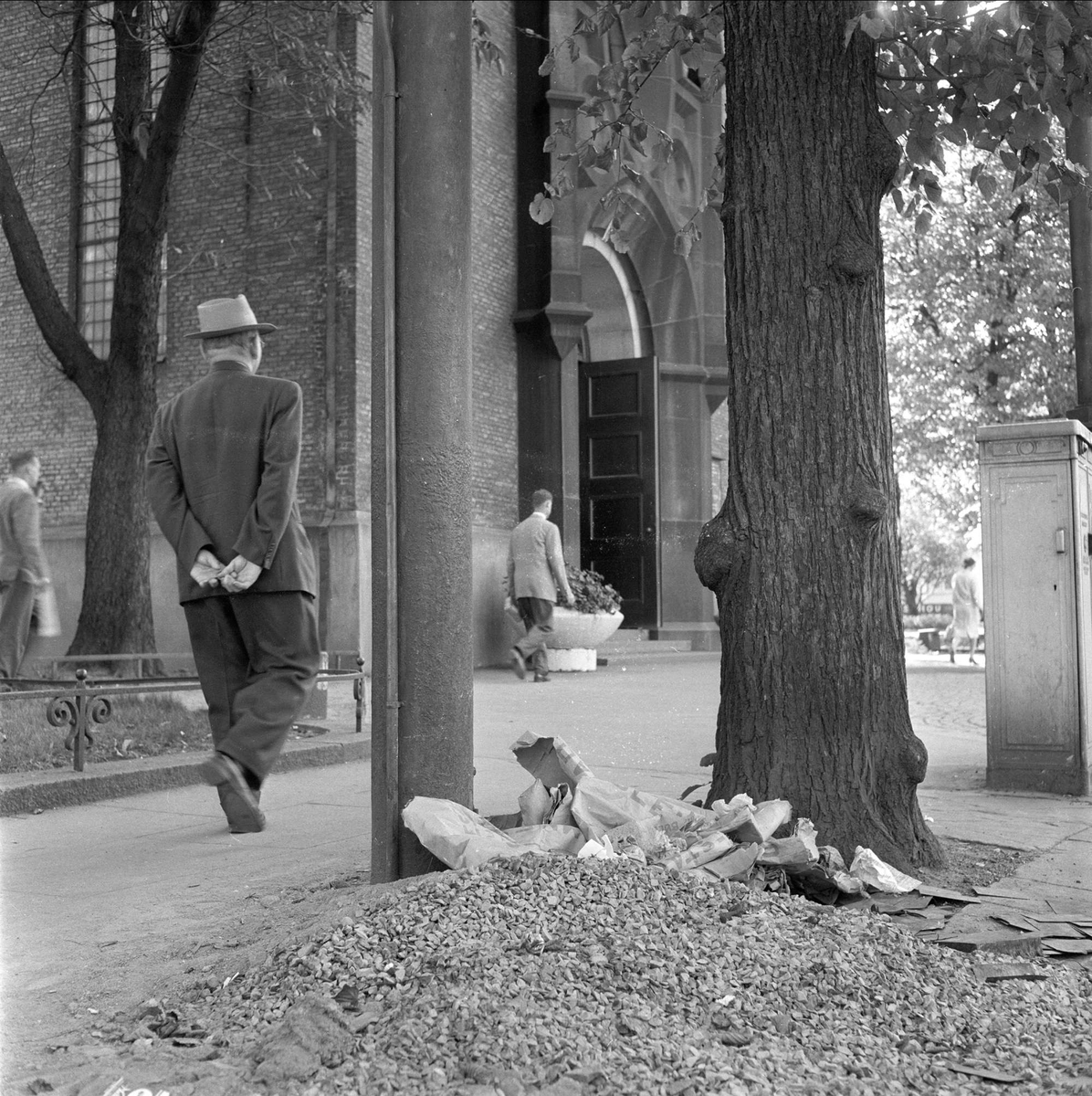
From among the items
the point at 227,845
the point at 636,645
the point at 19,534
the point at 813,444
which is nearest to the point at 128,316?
the point at 19,534

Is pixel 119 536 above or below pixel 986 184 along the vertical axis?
below

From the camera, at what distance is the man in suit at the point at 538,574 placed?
49.1 feet

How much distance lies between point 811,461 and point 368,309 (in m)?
12.8

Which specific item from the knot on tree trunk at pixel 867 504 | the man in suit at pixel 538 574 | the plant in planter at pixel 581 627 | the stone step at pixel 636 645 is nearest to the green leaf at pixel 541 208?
the knot on tree trunk at pixel 867 504

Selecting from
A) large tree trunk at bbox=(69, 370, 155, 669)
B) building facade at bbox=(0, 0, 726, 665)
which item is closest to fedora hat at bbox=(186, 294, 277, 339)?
large tree trunk at bbox=(69, 370, 155, 669)

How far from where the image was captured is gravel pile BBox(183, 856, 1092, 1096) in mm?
2564

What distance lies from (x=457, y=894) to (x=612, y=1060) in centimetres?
92

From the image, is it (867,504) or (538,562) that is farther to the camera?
(538,562)

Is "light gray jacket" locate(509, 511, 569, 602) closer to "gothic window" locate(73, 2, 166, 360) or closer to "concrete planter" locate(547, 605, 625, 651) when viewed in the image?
"concrete planter" locate(547, 605, 625, 651)

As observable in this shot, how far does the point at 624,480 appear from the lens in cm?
2036

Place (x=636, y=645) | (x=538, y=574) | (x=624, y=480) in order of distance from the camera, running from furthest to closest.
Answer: (x=624, y=480) < (x=636, y=645) < (x=538, y=574)

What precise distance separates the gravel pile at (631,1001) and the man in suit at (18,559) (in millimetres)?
8381

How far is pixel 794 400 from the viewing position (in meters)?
4.78

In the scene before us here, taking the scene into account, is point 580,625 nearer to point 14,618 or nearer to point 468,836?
point 14,618
